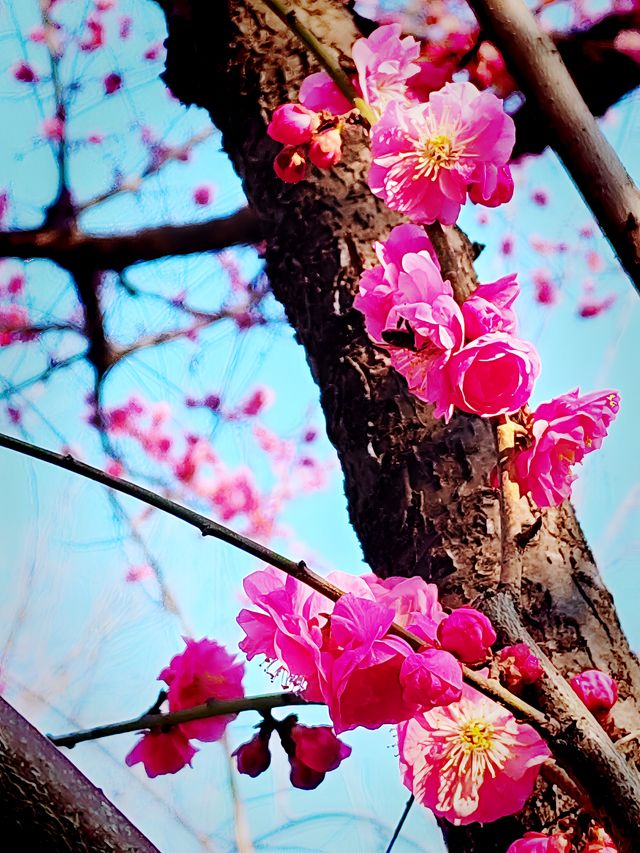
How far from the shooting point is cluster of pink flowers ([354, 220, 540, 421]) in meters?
0.47

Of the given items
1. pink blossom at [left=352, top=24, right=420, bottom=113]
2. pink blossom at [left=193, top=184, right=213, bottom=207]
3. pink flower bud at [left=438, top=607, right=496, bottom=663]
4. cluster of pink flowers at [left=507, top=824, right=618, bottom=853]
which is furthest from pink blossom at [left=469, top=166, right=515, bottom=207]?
pink blossom at [left=193, top=184, right=213, bottom=207]

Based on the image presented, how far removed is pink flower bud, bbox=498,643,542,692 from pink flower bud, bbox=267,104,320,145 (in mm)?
409

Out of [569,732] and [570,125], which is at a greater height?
[570,125]

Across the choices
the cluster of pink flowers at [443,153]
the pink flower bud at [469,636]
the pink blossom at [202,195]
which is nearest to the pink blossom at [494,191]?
the cluster of pink flowers at [443,153]

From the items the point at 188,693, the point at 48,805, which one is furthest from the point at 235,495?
the point at 48,805

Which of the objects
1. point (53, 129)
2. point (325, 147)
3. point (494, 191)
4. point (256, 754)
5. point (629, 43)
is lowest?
point (256, 754)

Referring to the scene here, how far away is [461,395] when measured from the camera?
0.48 m

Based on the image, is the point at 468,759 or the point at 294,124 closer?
the point at 468,759

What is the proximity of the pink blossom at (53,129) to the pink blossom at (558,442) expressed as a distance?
0.69 m

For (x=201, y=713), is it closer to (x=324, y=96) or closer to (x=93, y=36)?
(x=324, y=96)

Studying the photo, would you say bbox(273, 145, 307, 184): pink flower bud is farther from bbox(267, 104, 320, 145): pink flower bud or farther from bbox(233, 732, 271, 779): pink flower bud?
bbox(233, 732, 271, 779): pink flower bud

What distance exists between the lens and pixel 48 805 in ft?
0.99

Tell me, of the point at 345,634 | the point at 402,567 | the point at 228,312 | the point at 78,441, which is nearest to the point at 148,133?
the point at 228,312

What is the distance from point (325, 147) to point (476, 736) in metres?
0.42
